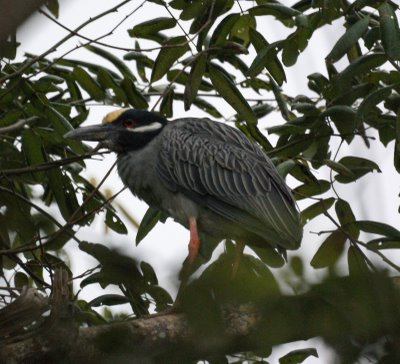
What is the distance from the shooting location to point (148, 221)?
16.1ft

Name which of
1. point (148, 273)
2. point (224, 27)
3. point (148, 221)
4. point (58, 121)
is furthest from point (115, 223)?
point (148, 273)

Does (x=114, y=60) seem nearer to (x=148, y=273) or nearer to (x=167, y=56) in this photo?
(x=167, y=56)

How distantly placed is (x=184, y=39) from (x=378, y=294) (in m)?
3.35

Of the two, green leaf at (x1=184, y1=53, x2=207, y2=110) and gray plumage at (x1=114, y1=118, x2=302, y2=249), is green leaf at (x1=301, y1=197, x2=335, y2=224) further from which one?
green leaf at (x1=184, y1=53, x2=207, y2=110)

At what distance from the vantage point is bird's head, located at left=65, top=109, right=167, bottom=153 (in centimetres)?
514

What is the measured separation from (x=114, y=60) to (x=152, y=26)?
51 centimetres

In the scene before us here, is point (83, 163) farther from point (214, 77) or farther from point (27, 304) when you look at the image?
point (27, 304)

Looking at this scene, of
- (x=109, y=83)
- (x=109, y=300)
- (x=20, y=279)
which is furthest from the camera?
(x=109, y=83)

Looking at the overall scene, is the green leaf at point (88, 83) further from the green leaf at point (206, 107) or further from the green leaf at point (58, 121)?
the green leaf at point (206, 107)

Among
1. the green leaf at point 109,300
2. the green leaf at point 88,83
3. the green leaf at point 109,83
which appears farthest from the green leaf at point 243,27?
the green leaf at point 109,300

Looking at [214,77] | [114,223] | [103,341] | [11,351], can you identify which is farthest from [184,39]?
[103,341]

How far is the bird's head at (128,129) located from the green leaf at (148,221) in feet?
1.49

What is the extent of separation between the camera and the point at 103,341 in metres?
1.59

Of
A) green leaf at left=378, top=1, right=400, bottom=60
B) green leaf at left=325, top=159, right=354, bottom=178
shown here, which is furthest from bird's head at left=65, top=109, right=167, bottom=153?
green leaf at left=378, top=1, right=400, bottom=60
